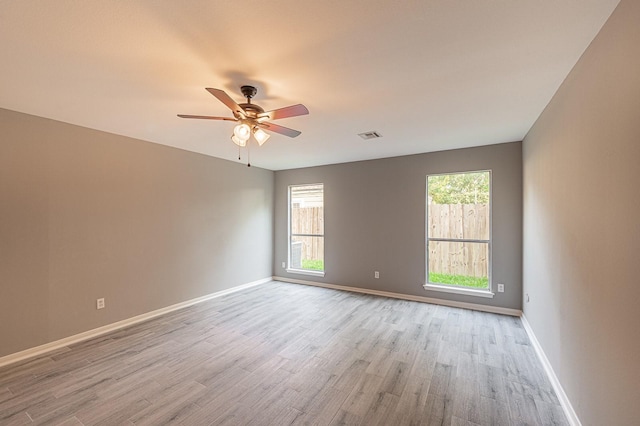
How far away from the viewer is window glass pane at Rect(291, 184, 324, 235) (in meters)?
5.84

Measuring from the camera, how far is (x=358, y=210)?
17.2ft

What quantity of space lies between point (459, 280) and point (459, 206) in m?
1.23

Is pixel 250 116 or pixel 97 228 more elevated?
pixel 250 116

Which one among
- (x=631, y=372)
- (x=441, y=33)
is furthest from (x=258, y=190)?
(x=631, y=372)

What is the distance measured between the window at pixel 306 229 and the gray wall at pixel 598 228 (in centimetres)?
394

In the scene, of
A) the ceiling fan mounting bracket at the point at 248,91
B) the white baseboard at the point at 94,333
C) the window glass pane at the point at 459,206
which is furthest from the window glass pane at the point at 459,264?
the white baseboard at the point at 94,333

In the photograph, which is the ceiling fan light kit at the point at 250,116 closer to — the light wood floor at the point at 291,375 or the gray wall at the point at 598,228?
the gray wall at the point at 598,228

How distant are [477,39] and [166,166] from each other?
4.18 meters

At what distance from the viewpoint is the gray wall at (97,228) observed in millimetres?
2754

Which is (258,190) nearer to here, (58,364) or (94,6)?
(58,364)

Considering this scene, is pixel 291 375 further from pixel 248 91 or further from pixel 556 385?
pixel 248 91

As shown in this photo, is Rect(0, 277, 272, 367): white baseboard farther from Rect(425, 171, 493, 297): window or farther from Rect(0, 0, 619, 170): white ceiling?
Rect(425, 171, 493, 297): window

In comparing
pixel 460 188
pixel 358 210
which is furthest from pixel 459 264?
pixel 358 210

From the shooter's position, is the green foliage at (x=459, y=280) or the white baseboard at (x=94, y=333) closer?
the white baseboard at (x=94, y=333)
